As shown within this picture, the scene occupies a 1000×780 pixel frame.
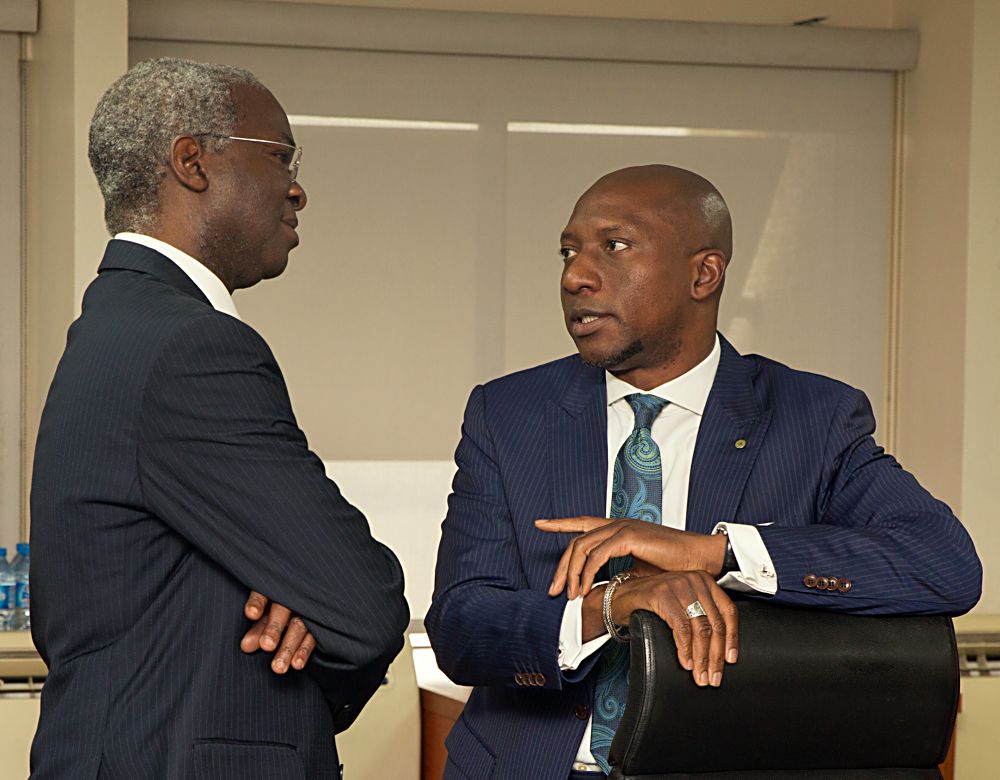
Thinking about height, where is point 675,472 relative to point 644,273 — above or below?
below

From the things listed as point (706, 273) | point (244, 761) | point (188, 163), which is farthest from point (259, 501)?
point (706, 273)

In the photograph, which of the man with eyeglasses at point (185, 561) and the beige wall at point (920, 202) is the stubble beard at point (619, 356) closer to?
the man with eyeglasses at point (185, 561)

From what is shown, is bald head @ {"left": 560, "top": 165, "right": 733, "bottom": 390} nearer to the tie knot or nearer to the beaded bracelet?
the tie knot

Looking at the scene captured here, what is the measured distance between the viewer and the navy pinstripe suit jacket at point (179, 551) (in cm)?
152

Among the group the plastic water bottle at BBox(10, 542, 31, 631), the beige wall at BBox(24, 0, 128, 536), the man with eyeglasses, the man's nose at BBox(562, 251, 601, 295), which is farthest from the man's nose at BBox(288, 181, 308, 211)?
the plastic water bottle at BBox(10, 542, 31, 631)

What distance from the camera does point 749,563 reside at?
5.92 feet

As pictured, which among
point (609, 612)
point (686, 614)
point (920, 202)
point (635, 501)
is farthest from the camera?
point (920, 202)

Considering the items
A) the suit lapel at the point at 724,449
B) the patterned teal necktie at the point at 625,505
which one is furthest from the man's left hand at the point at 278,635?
the suit lapel at the point at 724,449

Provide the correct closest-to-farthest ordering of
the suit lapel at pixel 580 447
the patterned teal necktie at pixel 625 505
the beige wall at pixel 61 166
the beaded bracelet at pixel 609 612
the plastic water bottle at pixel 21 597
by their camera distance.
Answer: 1. the beaded bracelet at pixel 609 612
2. the patterned teal necktie at pixel 625 505
3. the suit lapel at pixel 580 447
4. the beige wall at pixel 61 166
5. the plastic water bottle at pixel 21 597

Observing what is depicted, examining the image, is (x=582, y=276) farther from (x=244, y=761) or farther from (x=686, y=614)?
(x=244, y=761)

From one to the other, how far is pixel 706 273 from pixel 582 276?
0.21 meters

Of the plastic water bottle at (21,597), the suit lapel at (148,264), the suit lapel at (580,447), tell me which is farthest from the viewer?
the plastic water bottle at (21,597)

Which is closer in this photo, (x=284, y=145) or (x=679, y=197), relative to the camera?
(x=284, y=145)

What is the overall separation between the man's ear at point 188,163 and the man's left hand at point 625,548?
64cm
